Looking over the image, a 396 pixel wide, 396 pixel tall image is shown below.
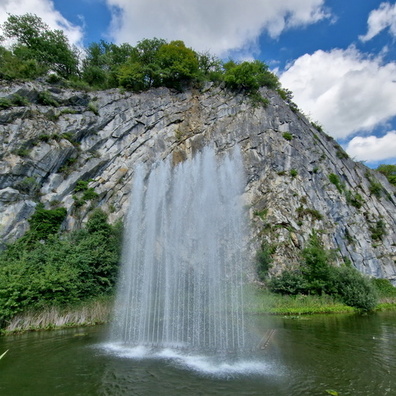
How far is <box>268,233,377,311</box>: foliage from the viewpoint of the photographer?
17969 mm

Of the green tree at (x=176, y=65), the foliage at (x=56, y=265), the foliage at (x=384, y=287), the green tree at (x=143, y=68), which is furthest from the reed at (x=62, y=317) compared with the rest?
the green tree at (x=176, y=65)

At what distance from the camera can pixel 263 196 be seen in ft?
81.4

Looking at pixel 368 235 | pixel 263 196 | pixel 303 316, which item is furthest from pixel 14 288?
pixel 368 235

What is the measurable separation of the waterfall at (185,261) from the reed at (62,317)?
98cm

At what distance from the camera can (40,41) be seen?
32.5 metres

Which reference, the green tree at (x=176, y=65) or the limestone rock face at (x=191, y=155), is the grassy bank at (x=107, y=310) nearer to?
the limestone rock face at (x=191, y=155)

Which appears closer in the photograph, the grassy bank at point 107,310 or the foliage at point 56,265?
the grassy bank at point 107,310

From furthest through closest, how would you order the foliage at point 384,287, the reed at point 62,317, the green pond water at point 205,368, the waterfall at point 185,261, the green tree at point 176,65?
the green tree at point 176,65 < the foliage at point 384,287 < the reed at point 62,317 < the waterfall at point 185,261 < the green pond water at point 205,368

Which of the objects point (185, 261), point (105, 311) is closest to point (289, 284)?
point (185, 261)

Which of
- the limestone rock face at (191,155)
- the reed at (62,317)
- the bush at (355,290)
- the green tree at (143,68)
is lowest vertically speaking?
the reed at (62,317)

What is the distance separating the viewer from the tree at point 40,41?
32188mm

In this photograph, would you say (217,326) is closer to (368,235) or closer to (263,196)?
(263,196)

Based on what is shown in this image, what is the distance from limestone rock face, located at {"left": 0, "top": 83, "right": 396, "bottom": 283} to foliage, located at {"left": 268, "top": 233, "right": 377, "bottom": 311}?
1.24 m

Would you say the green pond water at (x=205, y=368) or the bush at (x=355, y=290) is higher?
the bush at (x=355, y=290)
